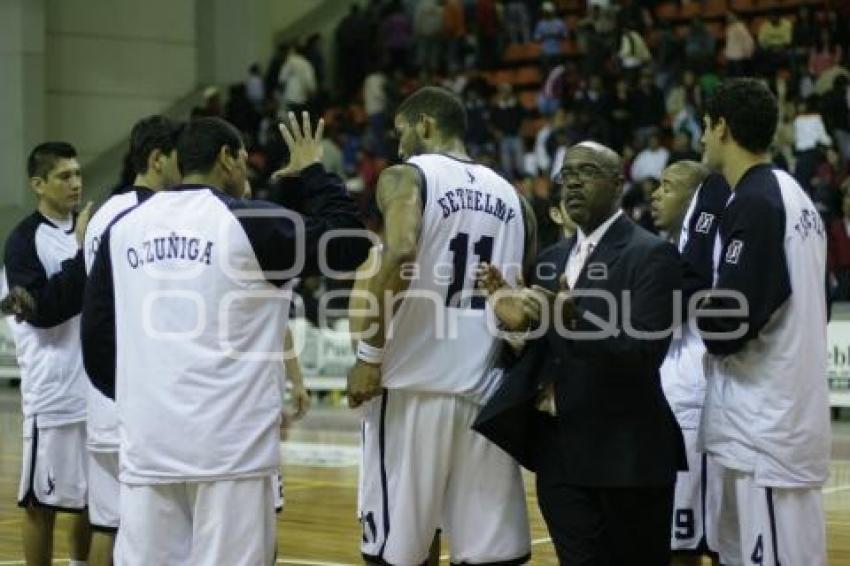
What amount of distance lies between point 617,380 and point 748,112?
43.8 inches

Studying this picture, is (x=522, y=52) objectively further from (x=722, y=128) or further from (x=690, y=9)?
(x=722, y=128)

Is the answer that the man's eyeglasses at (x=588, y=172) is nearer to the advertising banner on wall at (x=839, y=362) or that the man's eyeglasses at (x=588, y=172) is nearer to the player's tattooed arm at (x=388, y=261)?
the player's tattooed arm at (x=388, y=261)

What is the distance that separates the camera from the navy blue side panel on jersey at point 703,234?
586 cm

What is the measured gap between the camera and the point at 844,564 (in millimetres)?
8508

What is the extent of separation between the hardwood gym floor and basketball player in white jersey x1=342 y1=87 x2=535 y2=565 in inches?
102

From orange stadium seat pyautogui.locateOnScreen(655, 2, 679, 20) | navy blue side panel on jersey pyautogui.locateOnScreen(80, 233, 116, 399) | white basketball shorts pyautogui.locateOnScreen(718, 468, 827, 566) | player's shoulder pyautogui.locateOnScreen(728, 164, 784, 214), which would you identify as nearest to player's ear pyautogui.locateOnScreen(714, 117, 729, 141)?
player's shoulder pyautogui.locateOnScreen(728, 164, 784, 214)

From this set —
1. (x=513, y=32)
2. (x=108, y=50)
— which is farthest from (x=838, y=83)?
(x=108, y=50)

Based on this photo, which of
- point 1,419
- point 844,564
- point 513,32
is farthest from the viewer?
point 513,32

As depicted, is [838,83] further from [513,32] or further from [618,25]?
[513,32]

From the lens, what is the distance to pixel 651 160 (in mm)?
19719

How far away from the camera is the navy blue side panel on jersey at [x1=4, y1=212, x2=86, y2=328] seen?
281 inches

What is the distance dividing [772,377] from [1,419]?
13531 millimetres

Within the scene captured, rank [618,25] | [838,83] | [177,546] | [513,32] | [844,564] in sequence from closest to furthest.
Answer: [177,546], [844,564], [838,83], [618,25], [513,32]

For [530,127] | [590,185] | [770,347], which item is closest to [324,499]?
[590,185]
